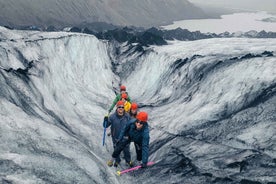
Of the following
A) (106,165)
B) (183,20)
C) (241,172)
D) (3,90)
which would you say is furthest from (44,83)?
(183,20)

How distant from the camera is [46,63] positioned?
46.2 feet

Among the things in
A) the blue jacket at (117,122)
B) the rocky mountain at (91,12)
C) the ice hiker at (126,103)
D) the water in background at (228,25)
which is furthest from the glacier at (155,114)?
the water in background at (228,25)

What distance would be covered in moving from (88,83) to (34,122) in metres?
7.66

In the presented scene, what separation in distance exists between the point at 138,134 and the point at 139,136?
0.06 meters

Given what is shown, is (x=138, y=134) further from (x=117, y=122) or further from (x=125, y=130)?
(x=117, y=122)

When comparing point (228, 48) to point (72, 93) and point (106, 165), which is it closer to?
point (72, 93)

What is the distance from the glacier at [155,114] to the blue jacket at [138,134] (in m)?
0.82

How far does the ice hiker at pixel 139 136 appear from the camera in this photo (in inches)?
309

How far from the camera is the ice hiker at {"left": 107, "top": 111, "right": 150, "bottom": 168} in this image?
7836 millimetres

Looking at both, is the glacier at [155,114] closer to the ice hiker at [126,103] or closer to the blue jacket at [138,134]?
the blue jacket at [138,134]

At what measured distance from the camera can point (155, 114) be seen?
12.7m

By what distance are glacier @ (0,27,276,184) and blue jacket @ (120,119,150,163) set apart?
2.68 feet

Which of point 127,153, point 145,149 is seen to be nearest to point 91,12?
point 127,153

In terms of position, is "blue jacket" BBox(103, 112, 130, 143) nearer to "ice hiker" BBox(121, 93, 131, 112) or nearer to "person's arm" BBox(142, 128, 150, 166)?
"person's arm" BBox(142, 128, 150, 166)
